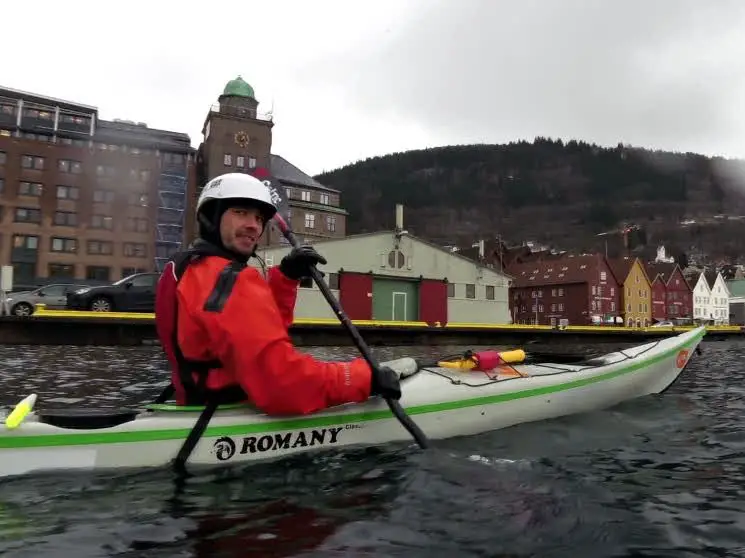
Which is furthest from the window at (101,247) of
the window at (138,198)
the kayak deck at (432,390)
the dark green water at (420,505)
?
the dark green water at (420,505)

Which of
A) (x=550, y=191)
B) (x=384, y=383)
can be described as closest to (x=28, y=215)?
(x=384, y=383)

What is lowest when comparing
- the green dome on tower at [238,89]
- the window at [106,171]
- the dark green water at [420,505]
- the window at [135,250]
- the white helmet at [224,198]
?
the dark green water at [420,505]

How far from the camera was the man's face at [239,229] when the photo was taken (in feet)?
14.3

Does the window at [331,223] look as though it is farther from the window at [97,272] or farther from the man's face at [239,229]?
the man's face at [239,229]

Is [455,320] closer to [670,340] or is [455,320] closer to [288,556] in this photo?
[670,340]

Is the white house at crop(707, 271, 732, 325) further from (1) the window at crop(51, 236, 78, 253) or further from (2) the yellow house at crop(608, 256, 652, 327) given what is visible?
(1) the window at crop(51, 236, 78, 253)

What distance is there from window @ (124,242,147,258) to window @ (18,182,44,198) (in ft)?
32.0

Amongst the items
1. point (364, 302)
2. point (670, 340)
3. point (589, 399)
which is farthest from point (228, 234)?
point (364, 302)

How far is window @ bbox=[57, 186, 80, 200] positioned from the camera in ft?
182

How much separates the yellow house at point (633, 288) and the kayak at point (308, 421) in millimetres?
72613

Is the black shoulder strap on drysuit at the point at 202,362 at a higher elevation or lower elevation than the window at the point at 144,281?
lower

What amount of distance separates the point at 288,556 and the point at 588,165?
170937 mm

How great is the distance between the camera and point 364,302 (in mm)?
35500

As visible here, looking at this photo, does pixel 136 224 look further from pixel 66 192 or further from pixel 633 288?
pixel 633 288
